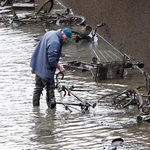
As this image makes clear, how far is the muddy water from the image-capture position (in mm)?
5449

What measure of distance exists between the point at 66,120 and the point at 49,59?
3.83ft

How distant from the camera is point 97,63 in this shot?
29.1 feet

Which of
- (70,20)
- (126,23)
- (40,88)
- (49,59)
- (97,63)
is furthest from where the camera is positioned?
(70,20)

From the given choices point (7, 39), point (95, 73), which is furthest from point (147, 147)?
point (7, 39)

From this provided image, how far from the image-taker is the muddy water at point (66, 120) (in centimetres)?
545

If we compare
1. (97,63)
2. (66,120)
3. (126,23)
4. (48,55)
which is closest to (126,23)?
(126,23)

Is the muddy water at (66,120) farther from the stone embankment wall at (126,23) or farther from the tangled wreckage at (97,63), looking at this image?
the stone embankment wall at (126,23)

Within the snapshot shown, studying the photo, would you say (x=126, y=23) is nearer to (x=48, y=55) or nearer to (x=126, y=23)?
(x=126, y=23)

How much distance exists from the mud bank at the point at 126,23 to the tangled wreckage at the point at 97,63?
1.26ft

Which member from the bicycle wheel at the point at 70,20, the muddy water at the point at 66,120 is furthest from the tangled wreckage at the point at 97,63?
the muddy water at the point at 66,120

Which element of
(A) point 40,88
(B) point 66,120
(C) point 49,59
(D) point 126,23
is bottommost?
(B) point 66,120

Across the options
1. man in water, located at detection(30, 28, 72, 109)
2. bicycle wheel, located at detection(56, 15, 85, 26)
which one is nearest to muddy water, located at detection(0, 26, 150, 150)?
man in water, located at detection(30, 28, 72, 109)

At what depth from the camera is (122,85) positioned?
28.5 ft

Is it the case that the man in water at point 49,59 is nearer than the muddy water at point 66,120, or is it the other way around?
the muddy water at point 66,120
